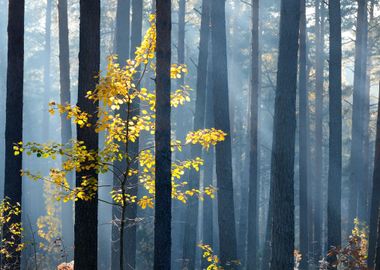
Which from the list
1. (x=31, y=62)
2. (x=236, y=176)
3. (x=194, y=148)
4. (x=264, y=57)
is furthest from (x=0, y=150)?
(x=194, y=148)

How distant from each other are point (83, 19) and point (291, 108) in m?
4.82

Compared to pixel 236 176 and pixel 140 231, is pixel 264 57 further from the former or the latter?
pixel 140 231

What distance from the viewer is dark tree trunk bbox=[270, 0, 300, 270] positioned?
12266mm

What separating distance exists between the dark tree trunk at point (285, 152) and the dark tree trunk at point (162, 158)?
11.1ft

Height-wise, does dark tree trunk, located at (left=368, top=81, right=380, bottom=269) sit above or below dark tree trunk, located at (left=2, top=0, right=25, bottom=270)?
below

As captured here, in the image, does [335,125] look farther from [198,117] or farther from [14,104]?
[14,104]

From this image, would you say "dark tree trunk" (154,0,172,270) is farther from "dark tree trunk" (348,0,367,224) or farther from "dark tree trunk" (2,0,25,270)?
"dark tree trunk" (348,0,367,224)

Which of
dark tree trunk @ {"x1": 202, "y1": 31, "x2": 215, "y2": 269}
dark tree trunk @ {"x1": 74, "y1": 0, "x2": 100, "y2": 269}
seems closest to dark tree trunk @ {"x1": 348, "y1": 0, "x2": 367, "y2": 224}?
dark tree trunk @ {"x1": 202, "y1": 31, "x2": 215, "y2": 269}

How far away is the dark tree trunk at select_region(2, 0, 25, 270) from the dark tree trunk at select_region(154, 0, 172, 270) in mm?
3976

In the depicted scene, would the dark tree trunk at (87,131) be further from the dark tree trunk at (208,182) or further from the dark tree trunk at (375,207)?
the dark tree trunk at (208,182)

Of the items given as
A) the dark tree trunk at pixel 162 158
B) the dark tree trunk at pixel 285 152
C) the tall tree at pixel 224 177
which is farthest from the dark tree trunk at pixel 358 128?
the dark tree trunk at pixel 162 158

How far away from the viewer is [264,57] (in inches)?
1603

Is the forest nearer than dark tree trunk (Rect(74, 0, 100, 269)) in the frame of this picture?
Yes

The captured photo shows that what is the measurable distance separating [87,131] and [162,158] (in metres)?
1.23
